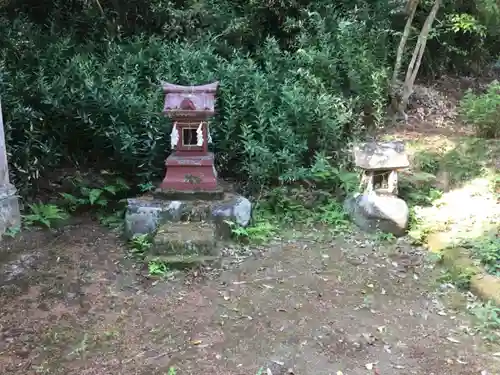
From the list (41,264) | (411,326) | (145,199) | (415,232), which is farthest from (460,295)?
(41,264)

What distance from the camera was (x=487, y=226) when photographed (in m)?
4.95

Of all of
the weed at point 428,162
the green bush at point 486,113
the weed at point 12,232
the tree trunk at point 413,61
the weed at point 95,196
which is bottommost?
the weed at point 12,232

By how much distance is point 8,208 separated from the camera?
5.15 metres

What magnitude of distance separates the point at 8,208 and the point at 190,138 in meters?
1.86

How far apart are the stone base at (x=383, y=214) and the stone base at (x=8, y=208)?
3.37 metres

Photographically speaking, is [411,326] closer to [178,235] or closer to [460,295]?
[460,295]

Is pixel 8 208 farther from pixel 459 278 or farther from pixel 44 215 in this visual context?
pixel 459 278

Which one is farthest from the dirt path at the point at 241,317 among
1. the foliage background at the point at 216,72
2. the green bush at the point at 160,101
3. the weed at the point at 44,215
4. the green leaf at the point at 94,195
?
the foliage background at the point at 216,72

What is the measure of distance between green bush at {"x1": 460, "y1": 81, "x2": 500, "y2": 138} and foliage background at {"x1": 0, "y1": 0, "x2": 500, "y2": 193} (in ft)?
3.59

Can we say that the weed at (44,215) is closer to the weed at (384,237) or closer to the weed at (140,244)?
the weed at (140,244)

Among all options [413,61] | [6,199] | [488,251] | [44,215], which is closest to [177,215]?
[44,215]

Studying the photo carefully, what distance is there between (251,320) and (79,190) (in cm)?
284

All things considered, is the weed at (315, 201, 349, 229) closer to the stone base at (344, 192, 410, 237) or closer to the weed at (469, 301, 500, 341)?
the stone base at (344, 192, 410, 237)

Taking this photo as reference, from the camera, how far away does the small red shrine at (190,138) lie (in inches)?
200
